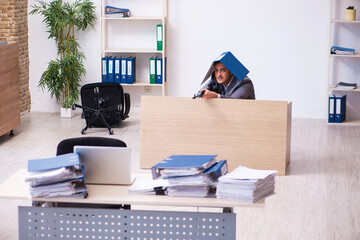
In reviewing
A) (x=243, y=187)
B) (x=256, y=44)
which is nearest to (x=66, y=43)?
(x=256, y=44)

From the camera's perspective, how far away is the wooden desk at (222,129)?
5.71 m

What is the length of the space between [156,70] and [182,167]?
5.69 meters

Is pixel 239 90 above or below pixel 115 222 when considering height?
above

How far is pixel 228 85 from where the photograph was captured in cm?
582

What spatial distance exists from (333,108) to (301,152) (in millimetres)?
1776

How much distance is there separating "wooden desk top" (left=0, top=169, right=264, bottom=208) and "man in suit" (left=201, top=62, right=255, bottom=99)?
2615 millimetres

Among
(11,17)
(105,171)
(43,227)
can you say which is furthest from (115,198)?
(11,17)

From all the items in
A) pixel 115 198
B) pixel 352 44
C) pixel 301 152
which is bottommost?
pixel 301 152

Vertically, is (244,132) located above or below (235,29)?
below

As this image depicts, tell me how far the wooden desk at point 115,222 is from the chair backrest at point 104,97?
466 cm

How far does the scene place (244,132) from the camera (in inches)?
227

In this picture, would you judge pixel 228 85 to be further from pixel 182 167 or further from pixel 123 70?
pixel 123 70

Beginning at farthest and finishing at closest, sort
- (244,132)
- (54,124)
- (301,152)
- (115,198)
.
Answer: (54,124), (301,152), (244,132), (115,198)

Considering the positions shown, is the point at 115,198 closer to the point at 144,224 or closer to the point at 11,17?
→ the point at 144,224
